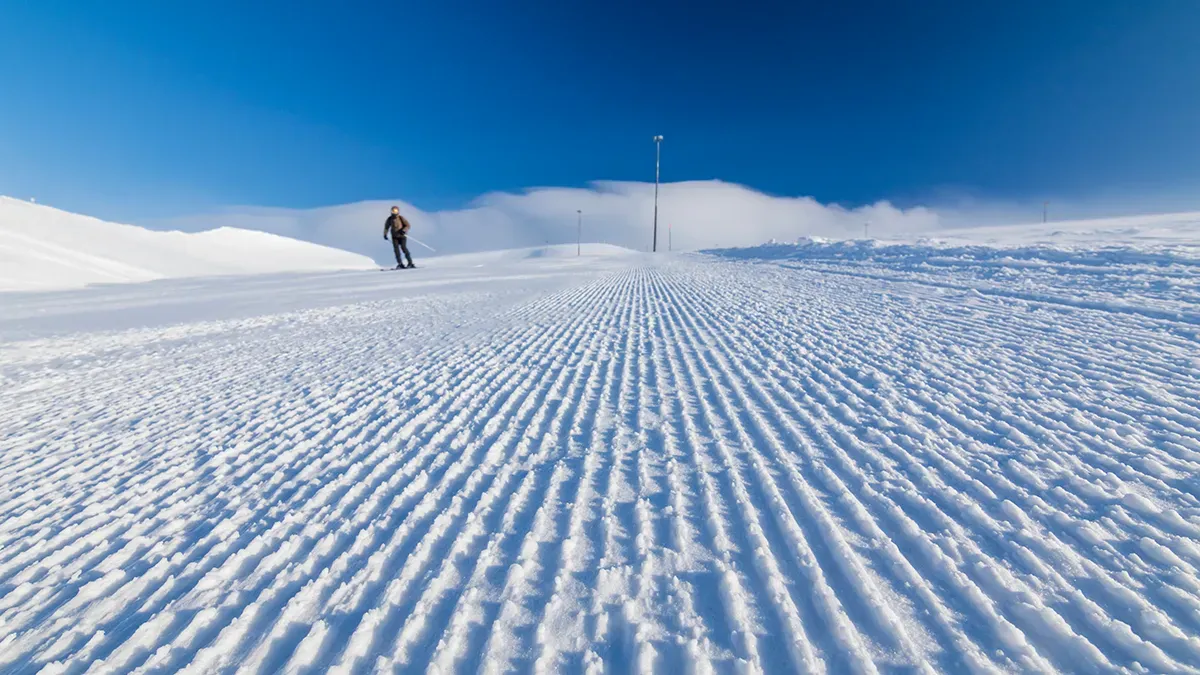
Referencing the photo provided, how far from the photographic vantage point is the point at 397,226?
19.6 m

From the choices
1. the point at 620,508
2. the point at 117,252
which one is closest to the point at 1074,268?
the point at 620,508

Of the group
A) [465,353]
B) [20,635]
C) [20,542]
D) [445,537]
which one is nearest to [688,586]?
[445,537]

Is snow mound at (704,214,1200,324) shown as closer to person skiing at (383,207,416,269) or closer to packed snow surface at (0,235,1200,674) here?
packed snow surface at (0,235,1200,674)

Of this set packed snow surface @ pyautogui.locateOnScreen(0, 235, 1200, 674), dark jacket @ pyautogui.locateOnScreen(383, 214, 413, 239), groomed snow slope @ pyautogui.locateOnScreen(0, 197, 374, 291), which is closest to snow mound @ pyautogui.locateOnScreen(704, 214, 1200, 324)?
packed snow surface @ pyautogui.locateOnScreen(0, 235, 1200, 674)

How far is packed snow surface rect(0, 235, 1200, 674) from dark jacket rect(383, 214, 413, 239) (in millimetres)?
14214

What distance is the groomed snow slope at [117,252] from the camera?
2077cm

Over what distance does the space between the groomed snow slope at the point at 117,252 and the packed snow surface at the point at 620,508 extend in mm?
18819

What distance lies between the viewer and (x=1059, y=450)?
2.92 metres

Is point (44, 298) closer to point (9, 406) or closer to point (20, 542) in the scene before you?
point (9, 406)

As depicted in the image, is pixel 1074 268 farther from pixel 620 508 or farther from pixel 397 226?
pixel 397 226

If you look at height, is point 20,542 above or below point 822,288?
below

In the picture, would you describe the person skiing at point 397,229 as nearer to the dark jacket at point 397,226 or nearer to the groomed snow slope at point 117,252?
the dark jacket at point 397,226

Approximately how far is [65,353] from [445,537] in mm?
7058

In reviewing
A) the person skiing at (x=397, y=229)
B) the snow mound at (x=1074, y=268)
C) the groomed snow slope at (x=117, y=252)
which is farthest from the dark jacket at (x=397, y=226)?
the snow mound at (x=1074, y=268)
